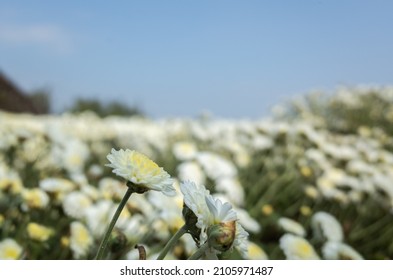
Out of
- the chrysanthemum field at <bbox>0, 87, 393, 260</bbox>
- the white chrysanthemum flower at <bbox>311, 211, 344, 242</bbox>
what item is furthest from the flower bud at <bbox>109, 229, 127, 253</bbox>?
the white chrysanthemum flower at <bbox>311, 211, 344, 242</bbox>

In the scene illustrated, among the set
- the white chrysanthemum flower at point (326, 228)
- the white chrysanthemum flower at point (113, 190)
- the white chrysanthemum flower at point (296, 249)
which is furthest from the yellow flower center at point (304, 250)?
the white chrysanthemum flower at point (113, 190)

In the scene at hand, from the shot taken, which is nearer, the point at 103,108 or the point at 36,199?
the point at 36,199

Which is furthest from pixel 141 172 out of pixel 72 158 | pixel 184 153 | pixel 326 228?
pixel 184 153

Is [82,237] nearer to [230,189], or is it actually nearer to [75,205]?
[75,205]

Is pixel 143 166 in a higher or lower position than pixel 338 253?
higher

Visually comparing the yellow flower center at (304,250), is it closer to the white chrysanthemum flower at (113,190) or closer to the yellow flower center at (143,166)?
the white chrysanthemum flower at (113,190)
